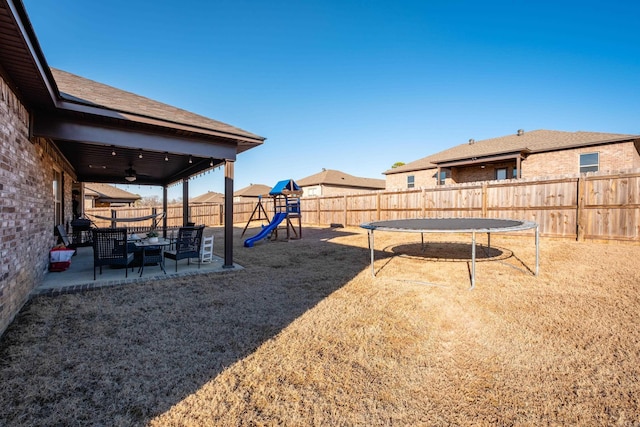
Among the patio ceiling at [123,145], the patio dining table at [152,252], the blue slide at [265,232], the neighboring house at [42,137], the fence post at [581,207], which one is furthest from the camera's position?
the blue slide at [265,232]

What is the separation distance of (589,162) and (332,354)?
694 inches

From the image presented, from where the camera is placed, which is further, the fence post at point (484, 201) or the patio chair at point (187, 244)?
the fence post at point (484, 201)

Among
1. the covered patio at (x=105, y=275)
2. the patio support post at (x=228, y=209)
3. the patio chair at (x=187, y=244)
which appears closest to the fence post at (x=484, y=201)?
the covered patio at (x=105, y=275)

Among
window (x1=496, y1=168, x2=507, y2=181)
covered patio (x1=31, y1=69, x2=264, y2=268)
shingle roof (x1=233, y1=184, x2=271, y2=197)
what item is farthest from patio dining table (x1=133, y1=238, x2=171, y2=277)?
shingle roof (x1=233, y1=184, x2=271, y2=197)

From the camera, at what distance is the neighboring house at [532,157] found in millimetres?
13094

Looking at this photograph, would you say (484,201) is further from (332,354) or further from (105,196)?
(105,196)

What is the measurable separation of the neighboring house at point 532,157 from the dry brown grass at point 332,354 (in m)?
11.5

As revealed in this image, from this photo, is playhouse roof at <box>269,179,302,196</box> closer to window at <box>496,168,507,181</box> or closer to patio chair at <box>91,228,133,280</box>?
patio chair at <box>91,228,133,280</box>

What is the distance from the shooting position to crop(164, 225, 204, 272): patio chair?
6062mm

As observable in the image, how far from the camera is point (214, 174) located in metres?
9.11

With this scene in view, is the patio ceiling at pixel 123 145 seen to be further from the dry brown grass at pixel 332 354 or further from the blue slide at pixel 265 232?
the blue slide at pixel 265 232

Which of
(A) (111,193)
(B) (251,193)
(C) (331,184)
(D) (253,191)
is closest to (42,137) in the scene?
(A) (111,193)

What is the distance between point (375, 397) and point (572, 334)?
2647mm

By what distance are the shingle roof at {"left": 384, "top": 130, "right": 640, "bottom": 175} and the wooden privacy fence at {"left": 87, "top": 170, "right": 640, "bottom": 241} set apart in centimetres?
654
